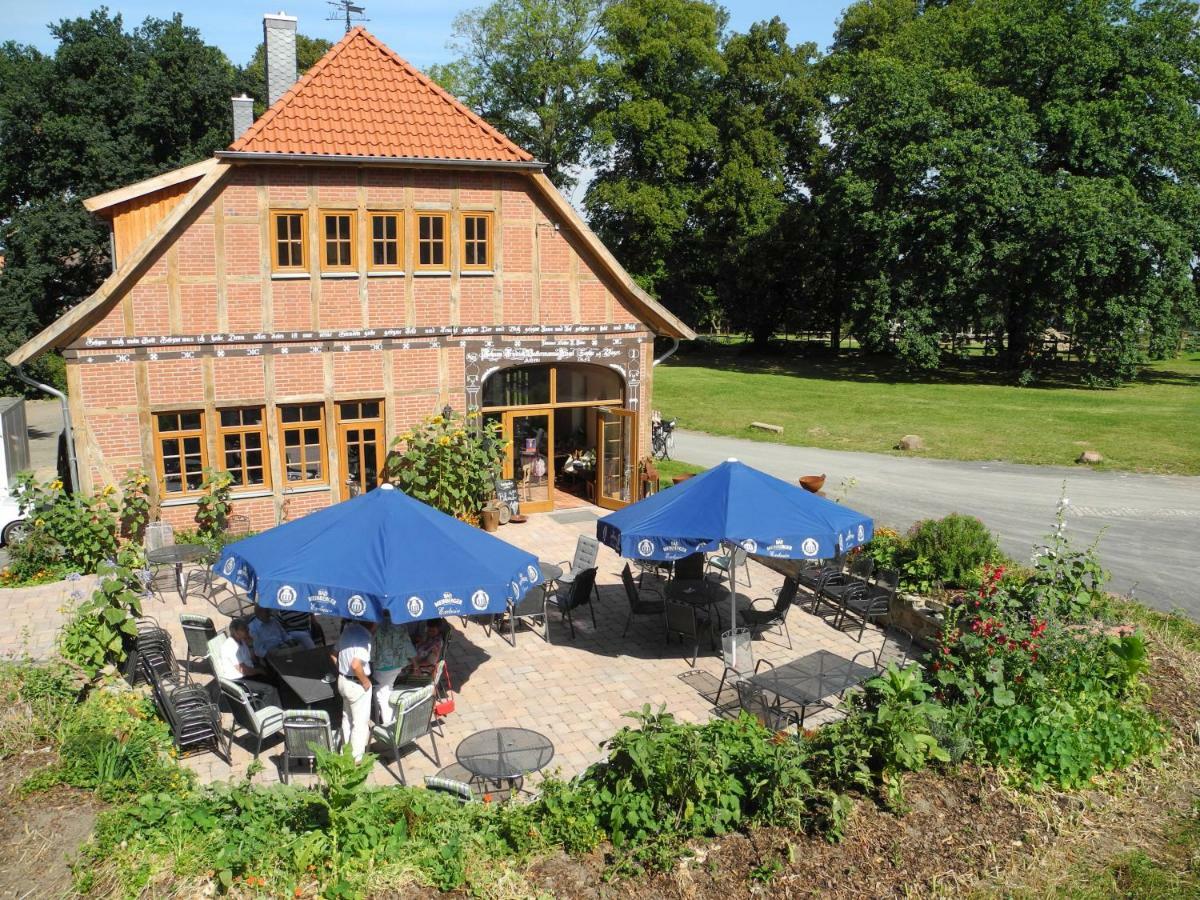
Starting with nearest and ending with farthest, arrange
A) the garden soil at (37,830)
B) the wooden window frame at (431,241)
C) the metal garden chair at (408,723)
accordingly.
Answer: the garden soil at (37,830)
the metal garden chair at (408,723)
the wooden window frame at (431,241)

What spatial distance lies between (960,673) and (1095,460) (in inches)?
712

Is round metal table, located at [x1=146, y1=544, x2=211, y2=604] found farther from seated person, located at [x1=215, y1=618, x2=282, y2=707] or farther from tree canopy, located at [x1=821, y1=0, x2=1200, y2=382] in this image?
tree canopy, located at [x1=821, y1=0, x2=1200, y2=382]

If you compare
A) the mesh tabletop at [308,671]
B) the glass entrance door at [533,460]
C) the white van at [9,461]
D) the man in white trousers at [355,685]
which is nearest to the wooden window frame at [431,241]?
the glass entrance door at [533,460]

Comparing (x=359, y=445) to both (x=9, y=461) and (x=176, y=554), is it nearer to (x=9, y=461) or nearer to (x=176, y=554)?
(x=176, y=554)

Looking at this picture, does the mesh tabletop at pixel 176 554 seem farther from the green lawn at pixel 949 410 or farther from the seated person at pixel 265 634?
the green lawn at pixel 949 410

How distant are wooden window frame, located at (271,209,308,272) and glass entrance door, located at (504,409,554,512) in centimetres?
483

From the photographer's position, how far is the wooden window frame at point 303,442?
15.4 metres

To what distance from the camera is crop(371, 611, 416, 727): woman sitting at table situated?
8.74 m

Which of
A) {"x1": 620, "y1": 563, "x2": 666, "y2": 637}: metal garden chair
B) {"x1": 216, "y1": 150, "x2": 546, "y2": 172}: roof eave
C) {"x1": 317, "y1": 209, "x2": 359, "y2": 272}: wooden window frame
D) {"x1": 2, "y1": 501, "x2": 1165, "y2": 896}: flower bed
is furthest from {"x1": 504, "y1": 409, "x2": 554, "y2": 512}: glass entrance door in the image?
{"x1": 2, "y1": 501, "x2": 1165, "y2": 896}: flower bed

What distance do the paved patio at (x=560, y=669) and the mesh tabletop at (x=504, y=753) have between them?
33 cm

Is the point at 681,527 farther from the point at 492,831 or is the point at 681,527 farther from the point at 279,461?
the point at 279,461

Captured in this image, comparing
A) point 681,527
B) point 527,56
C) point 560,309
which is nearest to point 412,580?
point 681,527

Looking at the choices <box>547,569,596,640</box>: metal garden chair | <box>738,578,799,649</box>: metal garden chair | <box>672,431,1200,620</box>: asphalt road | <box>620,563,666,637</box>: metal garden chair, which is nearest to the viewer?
<box>738,578,799,649</box>: metal garden chair

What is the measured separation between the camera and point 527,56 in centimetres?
4631
